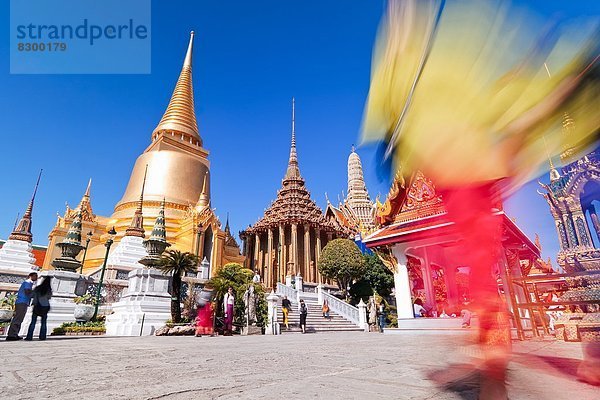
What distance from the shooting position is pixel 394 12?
1927 mm

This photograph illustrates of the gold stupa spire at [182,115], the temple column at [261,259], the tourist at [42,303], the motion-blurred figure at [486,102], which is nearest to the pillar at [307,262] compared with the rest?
the temple column at [261,259]

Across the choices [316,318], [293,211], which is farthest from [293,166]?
[316,318]

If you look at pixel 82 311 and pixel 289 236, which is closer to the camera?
pixel 82 311

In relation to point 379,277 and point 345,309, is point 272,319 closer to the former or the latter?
point 345,309

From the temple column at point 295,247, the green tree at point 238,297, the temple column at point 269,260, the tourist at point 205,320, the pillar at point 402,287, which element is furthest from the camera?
the temple column at point 269,260

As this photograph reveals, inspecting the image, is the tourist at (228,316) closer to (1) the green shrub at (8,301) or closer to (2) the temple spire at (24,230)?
(1) the green shrub at (8,301)

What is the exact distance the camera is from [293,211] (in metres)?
32.8

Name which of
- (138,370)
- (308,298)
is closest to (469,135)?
(138,370)

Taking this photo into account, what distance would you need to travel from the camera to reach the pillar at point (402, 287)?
10844 mm

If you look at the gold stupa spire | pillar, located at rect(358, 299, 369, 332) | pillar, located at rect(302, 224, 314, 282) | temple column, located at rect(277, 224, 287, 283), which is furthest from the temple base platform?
the gold stupa spire

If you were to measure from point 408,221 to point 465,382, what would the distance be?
30.6 feet

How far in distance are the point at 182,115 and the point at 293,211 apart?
1547 cm

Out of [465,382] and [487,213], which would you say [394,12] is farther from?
[465,382]

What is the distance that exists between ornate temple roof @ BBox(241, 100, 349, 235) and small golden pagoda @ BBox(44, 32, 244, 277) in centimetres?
427
